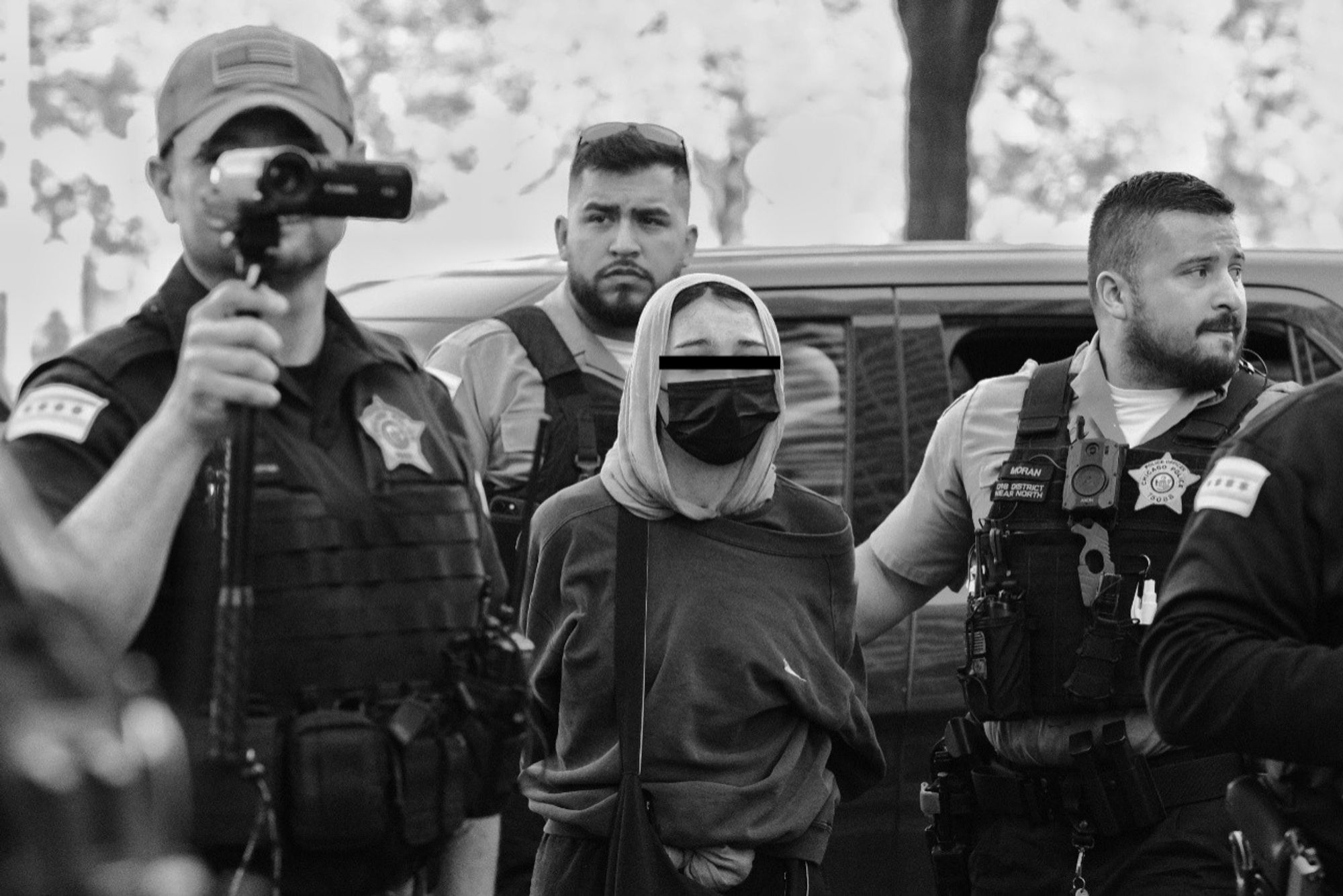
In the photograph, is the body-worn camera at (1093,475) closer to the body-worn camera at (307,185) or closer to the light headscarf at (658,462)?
the light headscarf at (658,462)

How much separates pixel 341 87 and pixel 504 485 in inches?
75.0

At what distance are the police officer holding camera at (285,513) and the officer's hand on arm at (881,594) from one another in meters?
1.70

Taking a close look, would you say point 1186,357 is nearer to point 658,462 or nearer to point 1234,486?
point 658,462

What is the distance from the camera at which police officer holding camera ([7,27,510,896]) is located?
2.77 metres

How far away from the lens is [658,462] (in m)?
4.32

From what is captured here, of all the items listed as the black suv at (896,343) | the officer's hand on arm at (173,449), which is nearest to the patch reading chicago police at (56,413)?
the officer's hand on arm at (173,449)

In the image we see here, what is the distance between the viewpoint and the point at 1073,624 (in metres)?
4.49

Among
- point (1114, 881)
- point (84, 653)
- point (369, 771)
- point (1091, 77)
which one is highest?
point (1091, 77)

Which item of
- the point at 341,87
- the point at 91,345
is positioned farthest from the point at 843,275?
the point at 91,345

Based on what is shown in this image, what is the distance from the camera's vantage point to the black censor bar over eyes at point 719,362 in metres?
4.38

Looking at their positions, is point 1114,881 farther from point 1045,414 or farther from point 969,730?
point 1045,414

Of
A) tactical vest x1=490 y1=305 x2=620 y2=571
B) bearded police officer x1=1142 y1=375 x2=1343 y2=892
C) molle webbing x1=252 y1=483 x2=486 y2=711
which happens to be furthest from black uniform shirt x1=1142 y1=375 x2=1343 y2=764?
tactical vest x1=490 y1=305 x2=620 y2=571

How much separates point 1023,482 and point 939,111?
7568mm

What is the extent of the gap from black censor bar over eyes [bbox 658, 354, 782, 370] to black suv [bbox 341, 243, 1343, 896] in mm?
1069
